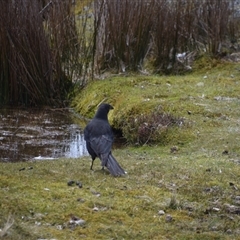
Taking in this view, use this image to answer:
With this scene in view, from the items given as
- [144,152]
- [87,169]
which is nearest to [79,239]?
[87,169]

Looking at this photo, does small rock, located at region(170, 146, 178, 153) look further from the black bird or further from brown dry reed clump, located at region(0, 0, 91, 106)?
brown dry reed clump, located at region(0, 0, 91, 106)

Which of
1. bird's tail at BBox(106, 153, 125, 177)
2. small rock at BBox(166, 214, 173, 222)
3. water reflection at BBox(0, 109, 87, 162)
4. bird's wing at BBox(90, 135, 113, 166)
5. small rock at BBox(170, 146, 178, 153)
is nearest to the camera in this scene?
small rock at BBox(166, 214, 173, 222)

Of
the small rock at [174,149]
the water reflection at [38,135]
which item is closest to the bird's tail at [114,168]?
the small rock at [174,149]

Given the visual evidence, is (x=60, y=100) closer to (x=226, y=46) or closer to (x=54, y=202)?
(x=226, y=46)

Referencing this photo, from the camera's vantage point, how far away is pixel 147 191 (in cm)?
522

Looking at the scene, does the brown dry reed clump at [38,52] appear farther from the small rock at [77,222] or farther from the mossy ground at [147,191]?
the small rock at [77,222]

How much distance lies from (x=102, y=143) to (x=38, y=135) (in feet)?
8.52

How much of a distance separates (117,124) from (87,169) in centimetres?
263

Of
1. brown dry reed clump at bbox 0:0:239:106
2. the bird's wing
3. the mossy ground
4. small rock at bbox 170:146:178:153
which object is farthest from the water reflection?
the bird's wing

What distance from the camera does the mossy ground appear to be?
4.38m

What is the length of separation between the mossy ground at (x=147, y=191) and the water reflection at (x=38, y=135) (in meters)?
0.79

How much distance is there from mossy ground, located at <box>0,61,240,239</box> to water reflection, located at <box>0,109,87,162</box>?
31.3 inches

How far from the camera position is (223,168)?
6.02 metres

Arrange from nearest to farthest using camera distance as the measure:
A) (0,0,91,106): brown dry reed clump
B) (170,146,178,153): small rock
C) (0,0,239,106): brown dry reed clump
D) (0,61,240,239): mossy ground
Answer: (0,61,240,239): mossy ground, (170,146,178,153): small rock, (0,0,91,106): brown dry reed clump, (0,0,239,106): brown dry reed clump
